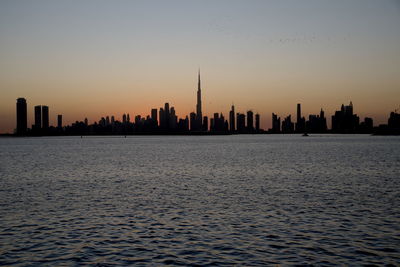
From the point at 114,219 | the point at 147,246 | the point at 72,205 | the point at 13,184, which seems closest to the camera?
the point at 147,246

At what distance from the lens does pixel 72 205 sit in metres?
35.5

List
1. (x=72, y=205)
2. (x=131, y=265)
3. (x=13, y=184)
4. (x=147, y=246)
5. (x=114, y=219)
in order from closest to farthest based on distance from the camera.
Answer: (x=131, y=265) < (x=147, y=246) < (x=114, y=219) < (x=72, y=205) < (x=13, y=184)

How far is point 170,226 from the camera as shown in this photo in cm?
2688

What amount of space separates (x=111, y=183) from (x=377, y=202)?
32.1 meters

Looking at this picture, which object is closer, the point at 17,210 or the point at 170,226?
the point at 170,226

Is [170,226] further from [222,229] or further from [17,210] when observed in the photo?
[17,210]

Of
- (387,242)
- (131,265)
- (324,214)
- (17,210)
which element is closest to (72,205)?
(17,210)

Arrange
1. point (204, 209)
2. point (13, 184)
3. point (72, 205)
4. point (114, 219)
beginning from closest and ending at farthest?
point (114, 219) → point (204, 209) → point (72, 205) → point (13, 184)

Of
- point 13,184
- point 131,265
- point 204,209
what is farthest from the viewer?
point 13,184

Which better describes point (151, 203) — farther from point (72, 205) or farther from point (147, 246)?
point (147, 246)

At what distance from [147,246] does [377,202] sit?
2229cm

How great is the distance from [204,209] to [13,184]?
3133 cm

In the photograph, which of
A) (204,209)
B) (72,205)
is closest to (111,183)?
(72,205)

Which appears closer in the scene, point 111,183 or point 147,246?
point 147,246
